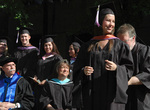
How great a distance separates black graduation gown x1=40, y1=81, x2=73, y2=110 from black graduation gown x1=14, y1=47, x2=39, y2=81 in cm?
151

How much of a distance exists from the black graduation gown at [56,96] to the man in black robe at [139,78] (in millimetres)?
2443

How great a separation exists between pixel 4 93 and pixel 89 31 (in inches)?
269

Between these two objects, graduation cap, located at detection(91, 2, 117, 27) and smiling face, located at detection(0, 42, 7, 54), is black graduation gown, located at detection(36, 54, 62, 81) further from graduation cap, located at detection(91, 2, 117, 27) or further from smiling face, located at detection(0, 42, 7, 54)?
graduation cap, located at detection(91, 2, 117, 27)

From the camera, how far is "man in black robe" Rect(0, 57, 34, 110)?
5.01 meters

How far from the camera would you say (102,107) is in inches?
123

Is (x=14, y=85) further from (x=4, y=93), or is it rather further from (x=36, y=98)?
(x=36, y=98)

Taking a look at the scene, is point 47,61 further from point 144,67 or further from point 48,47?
point 144,67

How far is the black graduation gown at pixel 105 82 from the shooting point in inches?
119

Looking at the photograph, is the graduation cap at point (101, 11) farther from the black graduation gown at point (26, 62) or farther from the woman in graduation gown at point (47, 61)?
the black graduation gown at point (26, 62)

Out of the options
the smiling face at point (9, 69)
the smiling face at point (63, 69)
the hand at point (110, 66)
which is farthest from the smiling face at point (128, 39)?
the smiling face at point (9, 69)

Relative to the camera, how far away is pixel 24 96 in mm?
5094

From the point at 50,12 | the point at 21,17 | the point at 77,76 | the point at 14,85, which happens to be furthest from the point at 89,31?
the point at 77,76

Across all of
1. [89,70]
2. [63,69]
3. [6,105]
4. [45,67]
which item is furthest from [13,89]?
[89,70]

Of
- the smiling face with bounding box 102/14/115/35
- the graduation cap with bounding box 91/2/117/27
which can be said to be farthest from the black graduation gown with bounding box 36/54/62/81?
the smiling face with bounding box 102/14/115/35
